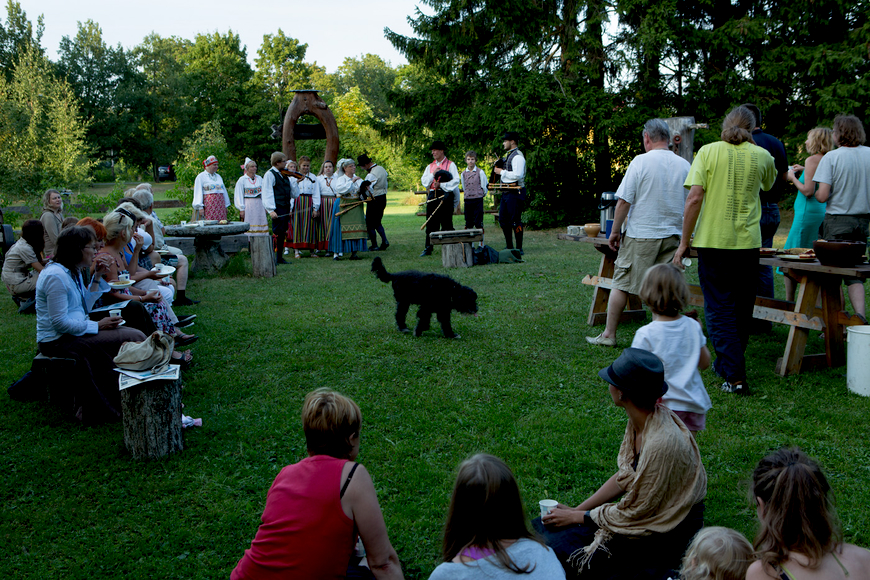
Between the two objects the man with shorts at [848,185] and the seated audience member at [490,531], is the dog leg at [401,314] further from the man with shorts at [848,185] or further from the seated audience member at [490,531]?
the seated audience member at [490,531]

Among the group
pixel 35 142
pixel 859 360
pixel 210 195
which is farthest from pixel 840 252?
pixel 35 142

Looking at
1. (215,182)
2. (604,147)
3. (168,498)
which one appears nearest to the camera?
(168,498)

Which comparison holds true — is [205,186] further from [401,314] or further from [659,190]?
[659,190]

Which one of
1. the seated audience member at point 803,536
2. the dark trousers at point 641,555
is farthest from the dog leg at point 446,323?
the seated audience member at point 803,536

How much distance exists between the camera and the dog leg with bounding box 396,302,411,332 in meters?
6.60

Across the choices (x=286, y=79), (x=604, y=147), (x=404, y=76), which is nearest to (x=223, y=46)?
(x=286, y=79)

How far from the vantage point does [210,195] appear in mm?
11992

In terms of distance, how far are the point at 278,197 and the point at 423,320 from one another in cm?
660

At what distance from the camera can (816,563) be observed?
1760 mm

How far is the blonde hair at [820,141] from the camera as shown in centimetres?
596

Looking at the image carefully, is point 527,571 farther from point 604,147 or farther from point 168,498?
point 604,147

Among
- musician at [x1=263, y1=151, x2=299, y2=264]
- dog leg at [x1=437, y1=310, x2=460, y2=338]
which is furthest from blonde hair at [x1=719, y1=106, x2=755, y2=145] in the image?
musician at [x1=263, y1=151, x2=299, y2=264]

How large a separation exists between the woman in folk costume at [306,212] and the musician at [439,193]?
84.4 inches

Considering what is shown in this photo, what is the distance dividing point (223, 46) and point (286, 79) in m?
7.84
